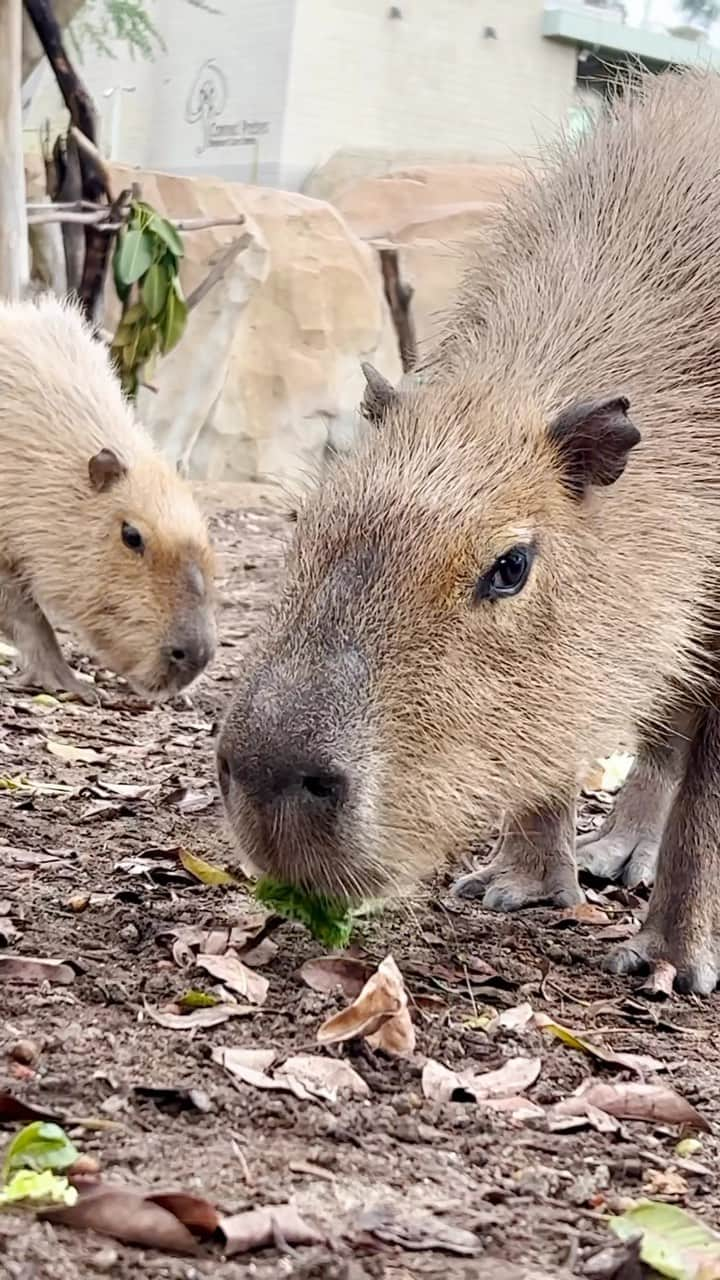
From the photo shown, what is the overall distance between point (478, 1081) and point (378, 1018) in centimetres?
18

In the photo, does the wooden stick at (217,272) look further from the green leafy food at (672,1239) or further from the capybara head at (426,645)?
the green leafy food at (672,1239)

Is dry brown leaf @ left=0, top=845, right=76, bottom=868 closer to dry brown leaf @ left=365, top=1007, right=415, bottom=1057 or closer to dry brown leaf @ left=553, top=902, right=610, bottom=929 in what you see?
dry brown leaf @ left=553, top=902, right=610, bottom=929

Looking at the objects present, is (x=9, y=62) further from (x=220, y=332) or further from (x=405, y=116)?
(x=405, y=116)

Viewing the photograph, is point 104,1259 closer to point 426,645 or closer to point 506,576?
point 426,645

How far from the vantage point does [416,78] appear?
41.7 ft

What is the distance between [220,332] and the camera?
11.9 meters

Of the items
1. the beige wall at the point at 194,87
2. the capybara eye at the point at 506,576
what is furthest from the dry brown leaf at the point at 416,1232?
the beige wall at the point at 194,87

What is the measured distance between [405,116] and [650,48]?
14.1 ft

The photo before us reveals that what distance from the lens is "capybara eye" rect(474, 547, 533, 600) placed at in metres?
2.81

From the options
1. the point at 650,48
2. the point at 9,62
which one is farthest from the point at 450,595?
the point at 650,48

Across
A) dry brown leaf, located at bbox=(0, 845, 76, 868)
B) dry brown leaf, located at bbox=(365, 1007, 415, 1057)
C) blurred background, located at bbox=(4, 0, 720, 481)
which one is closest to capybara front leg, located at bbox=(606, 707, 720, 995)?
dry brown leaf, located at bbox=(365, 1007, 415, 1057)

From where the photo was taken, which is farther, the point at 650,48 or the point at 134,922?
the point at 650,48

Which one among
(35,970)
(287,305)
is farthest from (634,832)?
(287,305)

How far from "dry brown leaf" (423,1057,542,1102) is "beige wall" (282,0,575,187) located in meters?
10.2
